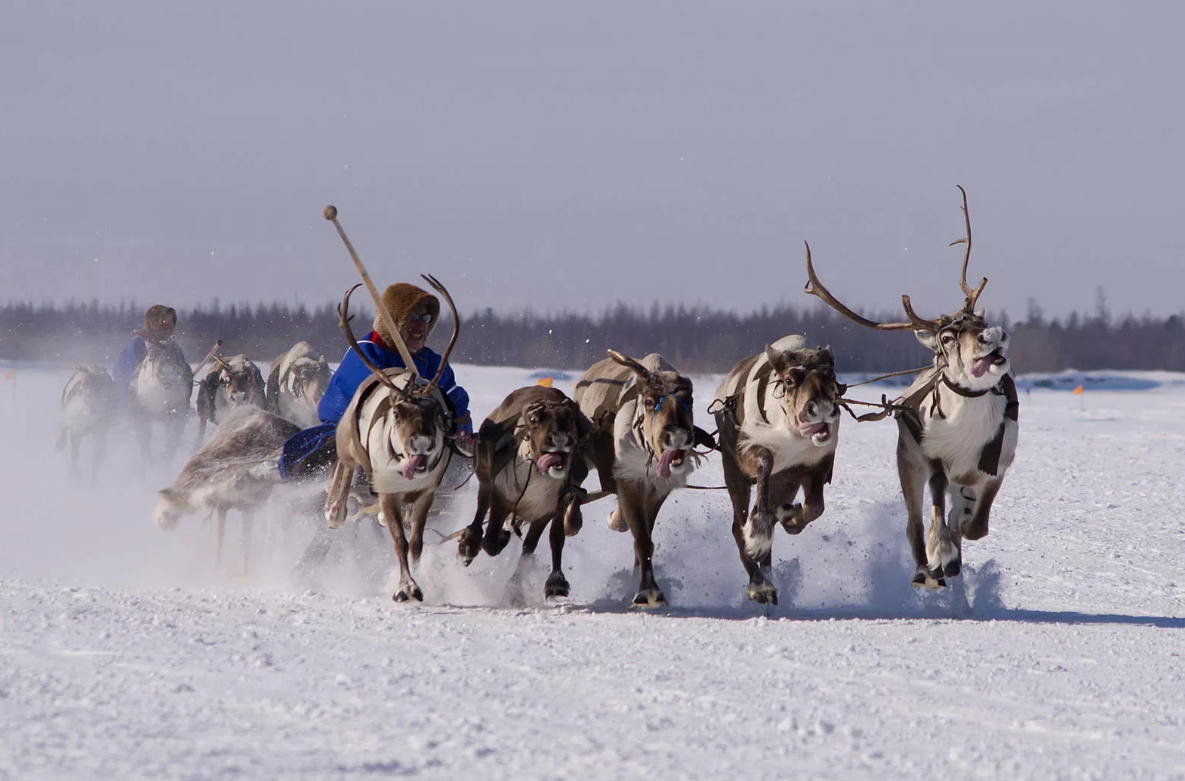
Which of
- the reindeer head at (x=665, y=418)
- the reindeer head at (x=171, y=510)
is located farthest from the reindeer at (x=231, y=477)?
the reindeer head at (x=665, y=418)

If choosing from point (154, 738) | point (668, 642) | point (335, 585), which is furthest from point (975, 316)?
point (154, 738)

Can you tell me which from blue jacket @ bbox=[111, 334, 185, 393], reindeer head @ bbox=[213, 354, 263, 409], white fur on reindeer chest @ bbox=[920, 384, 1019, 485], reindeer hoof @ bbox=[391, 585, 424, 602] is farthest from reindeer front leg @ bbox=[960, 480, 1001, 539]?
blue jacket @ bbox=[111, 334, 185, 393]

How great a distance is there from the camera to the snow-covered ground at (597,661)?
13.9 feet

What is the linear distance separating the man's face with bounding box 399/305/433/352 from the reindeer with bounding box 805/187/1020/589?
2.87 meters

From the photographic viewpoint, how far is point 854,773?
416cm

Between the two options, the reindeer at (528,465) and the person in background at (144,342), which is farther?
the person in background at (144,342)

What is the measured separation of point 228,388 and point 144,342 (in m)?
1.86

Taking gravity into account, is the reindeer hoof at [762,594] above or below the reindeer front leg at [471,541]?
below

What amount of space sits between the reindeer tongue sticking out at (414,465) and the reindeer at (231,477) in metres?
2.52

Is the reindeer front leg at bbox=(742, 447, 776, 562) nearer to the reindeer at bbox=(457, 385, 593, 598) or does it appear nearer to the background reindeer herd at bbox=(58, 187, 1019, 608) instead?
the background reindeer herd at bbox=(58, 187, 1019, 608)

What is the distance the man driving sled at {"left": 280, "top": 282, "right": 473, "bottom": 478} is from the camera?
8.75 meters

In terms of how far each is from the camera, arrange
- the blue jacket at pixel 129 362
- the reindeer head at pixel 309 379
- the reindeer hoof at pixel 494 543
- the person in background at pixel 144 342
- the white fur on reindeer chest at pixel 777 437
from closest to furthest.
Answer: the white fur on reindeer chest at pixel 777 437 → the reindeer hoof at pixel 494 543 → the reindeer head at pixel 309 379 → the person in background at pixel 144 342 → the blue jacket at pixel 129 362

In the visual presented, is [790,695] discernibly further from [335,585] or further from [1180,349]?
[1180,349]

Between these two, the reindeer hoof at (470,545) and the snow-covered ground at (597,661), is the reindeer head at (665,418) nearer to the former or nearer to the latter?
the snow-covered ground at (597,661)
